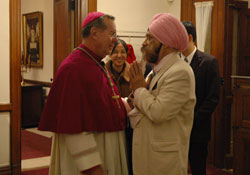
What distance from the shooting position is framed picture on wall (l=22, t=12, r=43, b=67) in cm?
754

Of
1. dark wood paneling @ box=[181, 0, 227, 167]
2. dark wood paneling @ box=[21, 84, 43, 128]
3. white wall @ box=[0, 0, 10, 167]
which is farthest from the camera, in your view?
dark wood paneling @ box=[21, 84, 43, 128]

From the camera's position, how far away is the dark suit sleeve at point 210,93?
300cm

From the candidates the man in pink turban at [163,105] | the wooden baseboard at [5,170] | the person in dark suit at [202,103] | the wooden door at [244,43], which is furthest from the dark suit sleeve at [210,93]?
the wooden door at [244,43]

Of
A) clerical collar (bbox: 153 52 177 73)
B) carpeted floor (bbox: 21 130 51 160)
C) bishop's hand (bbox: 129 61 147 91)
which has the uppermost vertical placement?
clerical collar (bbox: 153 52 177 73)

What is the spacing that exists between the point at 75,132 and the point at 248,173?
2.60 meters

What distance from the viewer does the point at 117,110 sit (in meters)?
1.97

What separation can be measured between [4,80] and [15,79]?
12 cm

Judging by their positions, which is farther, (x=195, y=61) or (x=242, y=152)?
(x=242, y=152)

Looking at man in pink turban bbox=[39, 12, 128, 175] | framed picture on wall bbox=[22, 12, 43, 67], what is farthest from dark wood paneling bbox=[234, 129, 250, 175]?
framed picture on wall bbox=[22, 12, 43, 67]

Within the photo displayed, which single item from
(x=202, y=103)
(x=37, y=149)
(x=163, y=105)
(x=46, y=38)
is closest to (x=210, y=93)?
(x=202, y=103)

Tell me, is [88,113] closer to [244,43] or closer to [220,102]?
[220,102]

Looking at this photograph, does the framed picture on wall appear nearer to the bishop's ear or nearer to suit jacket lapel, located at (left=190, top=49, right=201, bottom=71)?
suit jacket lapel, located at (left=190, top=49, right=201, bottom=71)

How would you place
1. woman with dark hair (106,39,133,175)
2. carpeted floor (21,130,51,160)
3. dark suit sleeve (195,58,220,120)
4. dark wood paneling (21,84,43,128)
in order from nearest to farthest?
1. dark suit sleeve (195,58,220,120)
2. woman with dark hair (106,39,133,175)
3. carpeted floor (21,130,51,160)
4. dark wood paneling (21,84,43,128)

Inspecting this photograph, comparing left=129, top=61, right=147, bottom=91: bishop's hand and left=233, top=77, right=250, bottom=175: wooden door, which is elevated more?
left=129, top=61, right=147, bottom=91: bishop's hand
